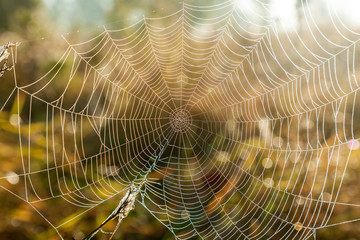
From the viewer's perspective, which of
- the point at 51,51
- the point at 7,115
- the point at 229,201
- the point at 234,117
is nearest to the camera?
the point at 7,115

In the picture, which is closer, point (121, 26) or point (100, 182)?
point (100, 182)

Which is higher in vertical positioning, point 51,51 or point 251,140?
point 51,51

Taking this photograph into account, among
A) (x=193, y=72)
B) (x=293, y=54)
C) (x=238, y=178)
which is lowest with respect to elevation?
(x=238, y=178)

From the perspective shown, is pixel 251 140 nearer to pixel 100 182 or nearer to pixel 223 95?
pixel 223 95

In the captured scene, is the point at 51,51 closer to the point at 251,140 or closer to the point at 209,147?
the point at 209,147

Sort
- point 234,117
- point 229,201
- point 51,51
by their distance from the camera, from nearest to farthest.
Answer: point 229,201 < point 51,51 < point 234,117

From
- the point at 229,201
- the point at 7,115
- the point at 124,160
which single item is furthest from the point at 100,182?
the point at 229,201
